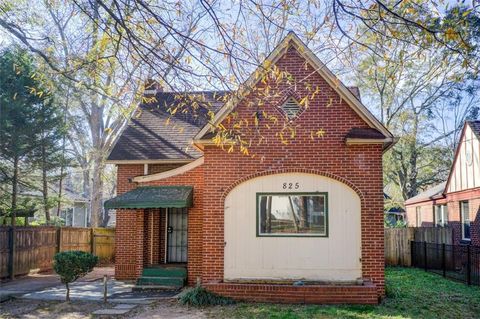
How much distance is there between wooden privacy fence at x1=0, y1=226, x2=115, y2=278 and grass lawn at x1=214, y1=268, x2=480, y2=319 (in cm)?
918

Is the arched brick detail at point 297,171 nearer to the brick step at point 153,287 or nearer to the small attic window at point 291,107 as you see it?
the small attic window at point 291,107

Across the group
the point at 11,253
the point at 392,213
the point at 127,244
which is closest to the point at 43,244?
the point at 11,253

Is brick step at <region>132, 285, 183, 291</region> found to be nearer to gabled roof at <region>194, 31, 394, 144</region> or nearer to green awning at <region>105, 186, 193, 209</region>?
green awning at <region>105, 186, 193, 209</region>

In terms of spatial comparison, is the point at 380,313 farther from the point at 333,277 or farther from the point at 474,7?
the point at 474,7

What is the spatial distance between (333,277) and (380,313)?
1.73 metres

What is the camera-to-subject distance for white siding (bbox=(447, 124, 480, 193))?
18698 mm

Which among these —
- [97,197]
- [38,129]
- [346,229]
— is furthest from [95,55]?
[97,197]

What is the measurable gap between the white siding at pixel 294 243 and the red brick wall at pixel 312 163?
22 centimetres

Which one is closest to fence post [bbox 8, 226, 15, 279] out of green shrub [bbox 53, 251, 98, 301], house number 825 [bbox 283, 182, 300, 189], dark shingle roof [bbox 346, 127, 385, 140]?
green shrub [bbox 53, 251, 98, 301]

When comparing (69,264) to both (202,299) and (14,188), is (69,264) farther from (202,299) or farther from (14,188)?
(14,188)

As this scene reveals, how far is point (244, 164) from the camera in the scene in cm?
1239

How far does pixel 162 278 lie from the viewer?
1395 centimetres

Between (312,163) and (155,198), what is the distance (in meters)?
4.55

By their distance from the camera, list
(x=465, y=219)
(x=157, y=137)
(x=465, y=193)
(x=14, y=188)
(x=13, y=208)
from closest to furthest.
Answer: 1. (x=157, y=137)
2. (x=13, y=208)
3. (x=14, y=188)
4. (x=465, y=193)
5. (x=465, y=219)
